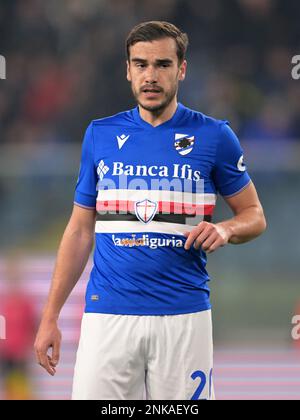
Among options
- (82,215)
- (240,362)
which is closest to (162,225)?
(82,215)

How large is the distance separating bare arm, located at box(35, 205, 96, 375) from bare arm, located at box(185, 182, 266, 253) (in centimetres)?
47

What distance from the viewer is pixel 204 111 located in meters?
9.59

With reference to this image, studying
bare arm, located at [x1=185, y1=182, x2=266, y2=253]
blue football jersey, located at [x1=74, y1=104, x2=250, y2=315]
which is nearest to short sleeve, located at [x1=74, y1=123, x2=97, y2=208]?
blue football jersey, located at [x1=74, y1=104, x2=250, y2=315]

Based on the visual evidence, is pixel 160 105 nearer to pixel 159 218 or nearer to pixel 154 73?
pixel 154 73

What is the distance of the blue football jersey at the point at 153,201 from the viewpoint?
3.42 m

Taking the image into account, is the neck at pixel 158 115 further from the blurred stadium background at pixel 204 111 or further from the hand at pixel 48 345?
the blurred stadium background at pixel 204 111

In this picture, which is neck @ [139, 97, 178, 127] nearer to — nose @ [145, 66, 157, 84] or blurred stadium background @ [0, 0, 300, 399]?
nose @ [145, 66, 157, 84]

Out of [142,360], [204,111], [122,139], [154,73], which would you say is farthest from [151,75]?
[204,111]

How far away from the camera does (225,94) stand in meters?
9.90

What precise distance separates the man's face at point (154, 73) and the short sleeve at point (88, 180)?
0.88ft

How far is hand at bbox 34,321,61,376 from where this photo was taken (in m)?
3.51

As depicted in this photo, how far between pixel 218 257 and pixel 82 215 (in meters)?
3.42

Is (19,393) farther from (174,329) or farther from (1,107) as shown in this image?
(1,107)

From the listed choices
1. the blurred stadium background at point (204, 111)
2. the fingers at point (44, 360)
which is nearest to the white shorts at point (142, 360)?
the fingers at point (44, 360)
